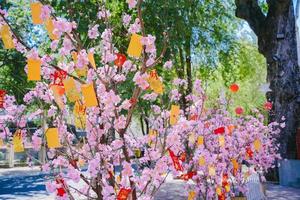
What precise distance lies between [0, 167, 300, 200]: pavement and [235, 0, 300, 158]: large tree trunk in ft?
5.89

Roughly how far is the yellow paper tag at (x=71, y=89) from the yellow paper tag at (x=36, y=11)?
485 mm

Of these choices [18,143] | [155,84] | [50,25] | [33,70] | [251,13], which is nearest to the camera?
[33,70]

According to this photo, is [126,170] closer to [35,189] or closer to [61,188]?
[61,188]

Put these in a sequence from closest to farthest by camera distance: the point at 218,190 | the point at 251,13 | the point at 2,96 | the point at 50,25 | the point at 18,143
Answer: the point at 50,25 → the point at 18,143 → the point at 2,96 → the point at 218,190 → the point at 251,13

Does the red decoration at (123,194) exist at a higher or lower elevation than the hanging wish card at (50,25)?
lower

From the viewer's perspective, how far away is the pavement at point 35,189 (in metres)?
10.6

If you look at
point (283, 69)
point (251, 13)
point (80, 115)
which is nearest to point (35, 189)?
point (283, 69)

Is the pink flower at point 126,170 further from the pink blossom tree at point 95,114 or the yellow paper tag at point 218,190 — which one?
the yellow paper tag at point 218,190

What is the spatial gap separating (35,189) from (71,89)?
42.6ft

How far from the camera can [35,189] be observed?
1546 cm

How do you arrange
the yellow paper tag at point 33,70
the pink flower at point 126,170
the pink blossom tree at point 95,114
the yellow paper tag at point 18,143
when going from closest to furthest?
the yellow paper tag at point 33,70 < the pink blossom tree at point 95,114 < the pink flower at point 126,170 < the yellow paper tag at point 18,143

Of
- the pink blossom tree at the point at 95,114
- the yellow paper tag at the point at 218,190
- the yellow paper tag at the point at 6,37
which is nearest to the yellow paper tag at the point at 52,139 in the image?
the pink blossom tree at the point at 95,114

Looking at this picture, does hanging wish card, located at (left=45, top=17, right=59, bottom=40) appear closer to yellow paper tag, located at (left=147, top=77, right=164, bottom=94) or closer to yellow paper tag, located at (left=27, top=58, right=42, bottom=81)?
yellow paper tag, located at (left=27, top=58, right=42, bottom=81)

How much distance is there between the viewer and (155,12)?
14.1 meters
